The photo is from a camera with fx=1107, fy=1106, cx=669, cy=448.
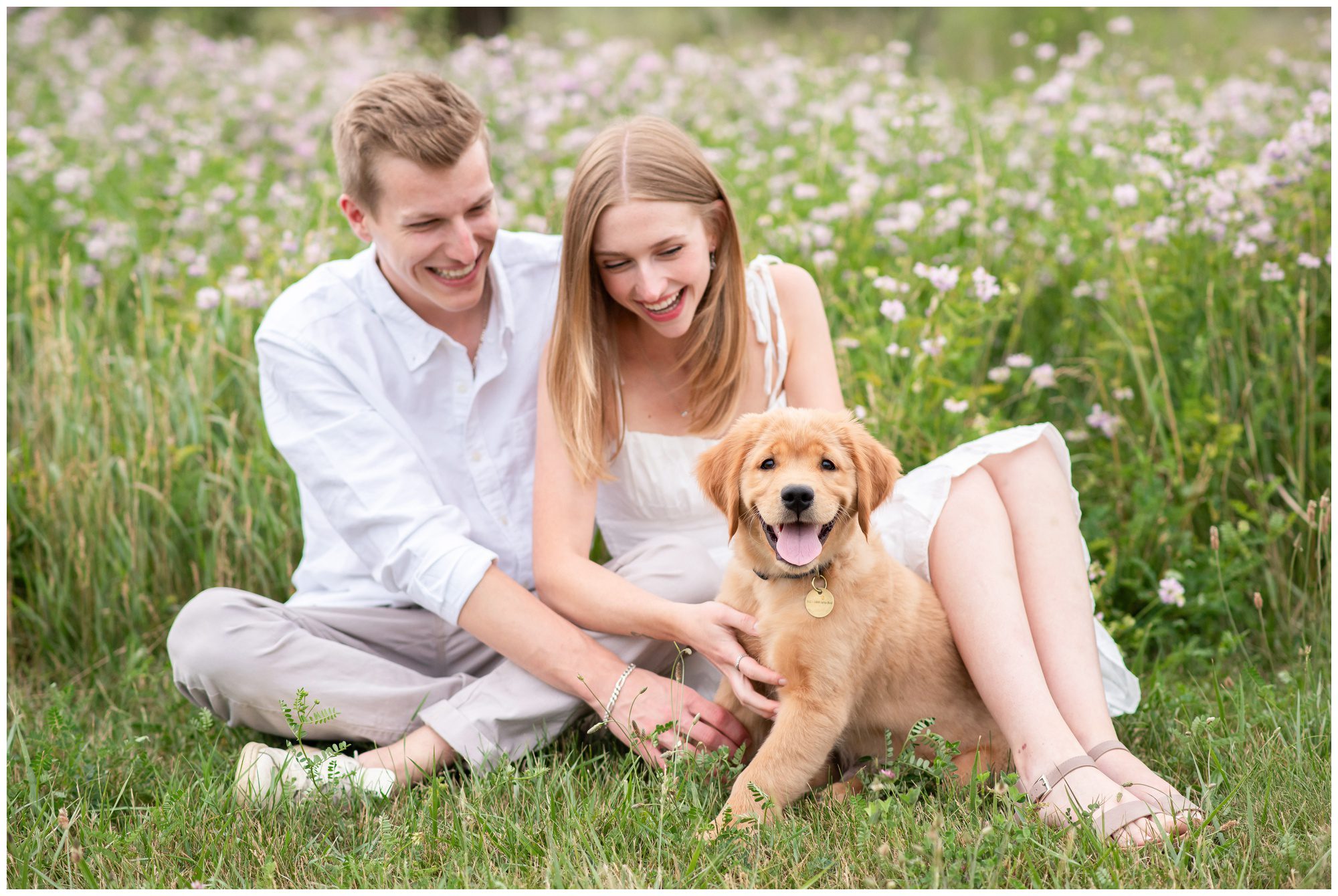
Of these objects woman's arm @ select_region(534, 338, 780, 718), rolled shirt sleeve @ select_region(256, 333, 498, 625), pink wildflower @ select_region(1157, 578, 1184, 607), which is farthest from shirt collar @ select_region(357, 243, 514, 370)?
pink wildflower @ select_region(1157, 578, 1184, 607)

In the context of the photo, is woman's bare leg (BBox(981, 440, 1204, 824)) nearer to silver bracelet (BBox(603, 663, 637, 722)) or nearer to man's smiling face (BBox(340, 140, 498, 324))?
silver bracelet (BBox(603, 663, 637, 722))

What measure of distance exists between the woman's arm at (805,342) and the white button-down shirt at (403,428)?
649 millimetres

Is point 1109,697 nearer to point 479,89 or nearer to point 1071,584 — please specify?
point 1071,584

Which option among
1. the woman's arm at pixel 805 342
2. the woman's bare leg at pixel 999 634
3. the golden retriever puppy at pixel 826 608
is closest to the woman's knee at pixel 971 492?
the woman's bare leg at pixel 999 634

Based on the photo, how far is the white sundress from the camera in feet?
8.68

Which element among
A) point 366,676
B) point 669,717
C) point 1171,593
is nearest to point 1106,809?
point 669,717

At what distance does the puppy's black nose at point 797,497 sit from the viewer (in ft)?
7.38

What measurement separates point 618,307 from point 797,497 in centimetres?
92

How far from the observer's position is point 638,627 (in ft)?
8.61

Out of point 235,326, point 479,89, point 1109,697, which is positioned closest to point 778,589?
point 1109,697

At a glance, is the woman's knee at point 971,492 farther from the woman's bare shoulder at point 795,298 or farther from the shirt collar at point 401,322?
the shirt collar at point 401,322

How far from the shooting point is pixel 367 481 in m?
2.68

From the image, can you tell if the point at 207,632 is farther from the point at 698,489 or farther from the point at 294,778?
the point at 698,489

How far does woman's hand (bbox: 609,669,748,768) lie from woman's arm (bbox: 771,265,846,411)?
2.77 feet
